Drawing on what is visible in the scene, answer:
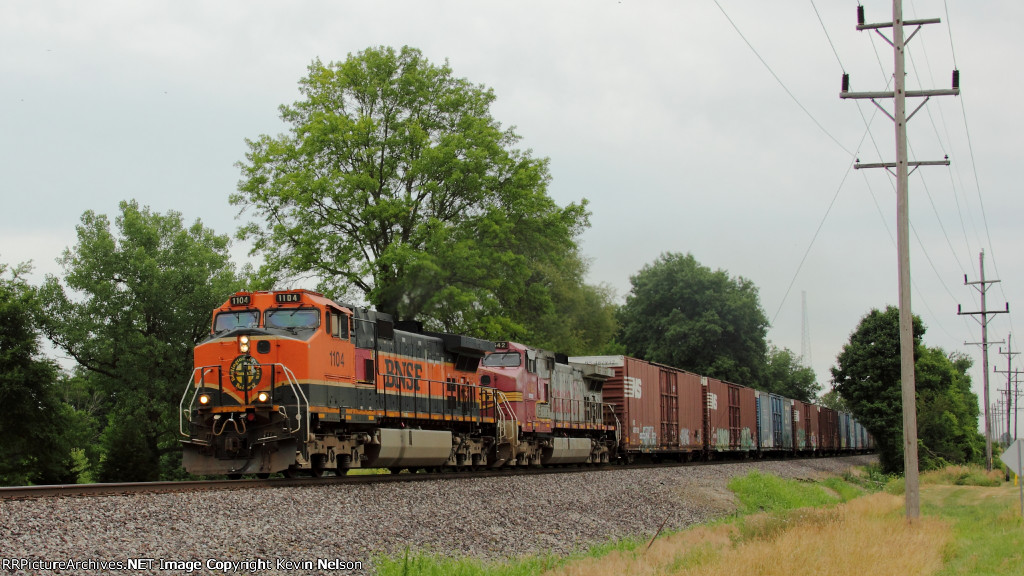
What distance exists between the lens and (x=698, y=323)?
66.1 metres

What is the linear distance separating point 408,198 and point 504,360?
308 inches

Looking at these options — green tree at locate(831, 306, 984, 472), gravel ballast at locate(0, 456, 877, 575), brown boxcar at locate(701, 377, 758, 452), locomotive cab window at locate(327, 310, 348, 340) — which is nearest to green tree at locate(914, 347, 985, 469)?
green tree at locate(831, 306, 984, 472)

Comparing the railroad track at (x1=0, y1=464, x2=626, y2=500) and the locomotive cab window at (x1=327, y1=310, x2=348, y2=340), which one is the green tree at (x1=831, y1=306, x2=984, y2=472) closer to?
the railroad track at (x1=0, y1=464, x2=626, y2=500)

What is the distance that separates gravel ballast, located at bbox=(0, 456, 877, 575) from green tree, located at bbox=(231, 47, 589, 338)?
10.8 meters

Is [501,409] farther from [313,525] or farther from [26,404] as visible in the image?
[26,404]

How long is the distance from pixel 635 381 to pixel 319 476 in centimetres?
1550

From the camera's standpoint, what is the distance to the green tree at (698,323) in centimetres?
6581

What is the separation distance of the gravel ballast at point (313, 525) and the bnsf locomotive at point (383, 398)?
1.79 m

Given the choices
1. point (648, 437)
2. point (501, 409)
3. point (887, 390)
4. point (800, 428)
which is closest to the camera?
point (501, 409)

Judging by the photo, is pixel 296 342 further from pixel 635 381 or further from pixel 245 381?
pixel 635 381

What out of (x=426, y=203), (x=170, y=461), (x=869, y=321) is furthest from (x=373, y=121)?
(x=869, y=321)

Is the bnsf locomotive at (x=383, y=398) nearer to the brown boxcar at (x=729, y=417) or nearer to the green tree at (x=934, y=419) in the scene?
the brown boxcar at (x=729, y=417)

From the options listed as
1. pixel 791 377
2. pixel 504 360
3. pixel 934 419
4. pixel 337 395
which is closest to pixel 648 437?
pixel 504 360

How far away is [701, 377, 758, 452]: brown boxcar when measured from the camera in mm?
38062
